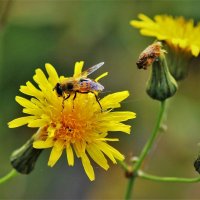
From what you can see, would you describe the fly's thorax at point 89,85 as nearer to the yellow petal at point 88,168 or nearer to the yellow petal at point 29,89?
the yellow petal at point 29,89

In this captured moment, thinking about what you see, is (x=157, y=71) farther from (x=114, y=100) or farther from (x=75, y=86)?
(x=75, y=86)

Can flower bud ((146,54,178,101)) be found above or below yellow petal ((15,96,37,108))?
above

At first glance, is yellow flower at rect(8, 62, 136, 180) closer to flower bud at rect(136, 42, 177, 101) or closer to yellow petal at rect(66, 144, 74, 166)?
A: yellow petal at rect(66, 144, 74, 166)

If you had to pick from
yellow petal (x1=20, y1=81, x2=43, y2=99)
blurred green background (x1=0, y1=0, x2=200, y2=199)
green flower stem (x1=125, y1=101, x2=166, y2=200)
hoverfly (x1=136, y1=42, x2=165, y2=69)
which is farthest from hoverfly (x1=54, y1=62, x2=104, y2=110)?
blurred green background (x1=0, y1=0, x2=200, y2=199)

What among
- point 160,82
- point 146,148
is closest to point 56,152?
point 146,148

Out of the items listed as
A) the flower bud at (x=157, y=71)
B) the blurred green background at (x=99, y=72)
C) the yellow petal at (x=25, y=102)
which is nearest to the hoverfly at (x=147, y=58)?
the flower bud at (x=157, y=71)

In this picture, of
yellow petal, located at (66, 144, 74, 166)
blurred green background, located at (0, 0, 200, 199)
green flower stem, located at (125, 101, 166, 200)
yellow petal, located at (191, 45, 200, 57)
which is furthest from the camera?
blurred green background, located at (0, 0, 200, 199)

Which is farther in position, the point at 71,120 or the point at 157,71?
the point at 157,71

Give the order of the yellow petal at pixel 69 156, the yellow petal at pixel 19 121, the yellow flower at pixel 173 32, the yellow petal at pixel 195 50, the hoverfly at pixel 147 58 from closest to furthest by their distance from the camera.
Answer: the yellow petal at pixel 69 156
the yellow petal at pixel 19 121
the hoverfly at pixel 147 58
the yellow petal at pixel 195 50
the yellow flower at pixel 173 32
